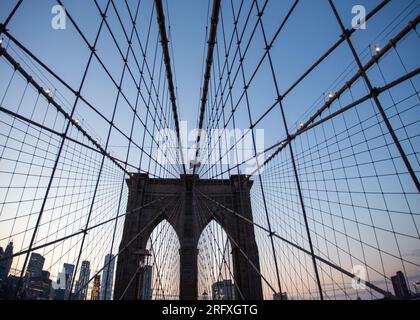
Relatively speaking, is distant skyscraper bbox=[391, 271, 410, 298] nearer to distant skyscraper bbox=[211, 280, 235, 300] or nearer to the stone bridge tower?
distant skyscraper bbox=[211, 280, 235, 300]

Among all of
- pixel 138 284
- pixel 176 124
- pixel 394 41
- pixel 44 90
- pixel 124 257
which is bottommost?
pixel 138 284

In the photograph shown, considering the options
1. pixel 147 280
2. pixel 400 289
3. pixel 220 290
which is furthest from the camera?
pixel 147 280

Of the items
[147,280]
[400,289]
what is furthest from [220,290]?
[147,280]

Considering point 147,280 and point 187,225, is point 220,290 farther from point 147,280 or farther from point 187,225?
point 147,280

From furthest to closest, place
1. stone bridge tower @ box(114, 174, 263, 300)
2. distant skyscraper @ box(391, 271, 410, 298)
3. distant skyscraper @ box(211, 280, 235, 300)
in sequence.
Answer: stone bridge tower @ box(114, 174, 263, 300)
distant skyscraper @ box(211, 280, 235, 300)
distant skyscraper @ box(391, 271, 410, 298)

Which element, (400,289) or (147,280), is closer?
(400,289)

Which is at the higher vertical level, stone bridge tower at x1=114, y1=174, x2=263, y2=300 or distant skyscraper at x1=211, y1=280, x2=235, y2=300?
stone bridge tower at x1=114, y1=174, x2=263, y2=300

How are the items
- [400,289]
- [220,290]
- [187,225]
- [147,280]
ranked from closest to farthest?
[400,289], [220,290], [187,225], [147,280]

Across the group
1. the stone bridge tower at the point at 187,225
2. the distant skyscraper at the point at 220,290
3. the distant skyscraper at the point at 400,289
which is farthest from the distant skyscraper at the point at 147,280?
the distant skyscraper at the point at 400,289

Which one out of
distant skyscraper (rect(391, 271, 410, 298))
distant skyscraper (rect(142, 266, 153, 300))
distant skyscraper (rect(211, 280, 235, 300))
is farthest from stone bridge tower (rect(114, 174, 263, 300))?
distant skyscraper (rect(391, 271, 410, 298))
